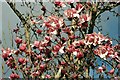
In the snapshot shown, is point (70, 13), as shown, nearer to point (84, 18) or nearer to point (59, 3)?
point (84, 18)

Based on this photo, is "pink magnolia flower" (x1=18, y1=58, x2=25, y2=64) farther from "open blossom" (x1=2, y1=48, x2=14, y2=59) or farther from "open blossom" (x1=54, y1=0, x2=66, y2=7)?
"open blossom" (x1=54, y1=0, x2=66, y2=7)

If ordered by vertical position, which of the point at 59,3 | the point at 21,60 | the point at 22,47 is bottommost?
the point at 21,60

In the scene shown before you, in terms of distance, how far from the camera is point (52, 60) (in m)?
4.04

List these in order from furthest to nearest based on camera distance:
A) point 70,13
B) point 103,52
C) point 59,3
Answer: point 59,3 < point 103,52 < point 70,13

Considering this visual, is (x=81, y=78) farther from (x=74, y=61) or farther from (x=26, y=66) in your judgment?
(x=26, y=66)

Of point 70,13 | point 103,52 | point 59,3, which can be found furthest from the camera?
point 59,3

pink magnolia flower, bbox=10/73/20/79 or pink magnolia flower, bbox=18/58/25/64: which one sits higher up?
pink magnolia flower, bbox=18/58/25/64

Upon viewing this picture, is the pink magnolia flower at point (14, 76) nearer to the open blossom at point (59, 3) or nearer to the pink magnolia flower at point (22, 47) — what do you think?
the pink magnolia flower at point (22, 47)

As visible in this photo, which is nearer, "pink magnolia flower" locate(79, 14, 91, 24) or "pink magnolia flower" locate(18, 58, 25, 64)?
"pink magnolia flower" locate(79, 14, 91, 24)

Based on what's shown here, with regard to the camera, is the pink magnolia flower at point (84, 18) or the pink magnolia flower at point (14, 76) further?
the pink magnolia flower at point (14, 76)

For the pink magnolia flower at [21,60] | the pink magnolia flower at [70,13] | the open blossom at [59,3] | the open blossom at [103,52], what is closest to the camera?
the pink magnolia flower at [70,13]

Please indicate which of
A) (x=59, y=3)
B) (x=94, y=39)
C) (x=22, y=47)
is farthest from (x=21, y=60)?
(x=94, y=39)

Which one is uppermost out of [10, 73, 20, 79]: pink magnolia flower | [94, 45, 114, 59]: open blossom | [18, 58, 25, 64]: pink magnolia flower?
[94, 45, 114, 59]: open blossom

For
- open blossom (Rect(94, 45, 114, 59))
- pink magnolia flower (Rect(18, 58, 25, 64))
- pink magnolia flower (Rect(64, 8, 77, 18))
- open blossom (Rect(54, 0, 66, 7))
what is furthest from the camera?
open blossom (Rect(54, 0, 66, 7))
